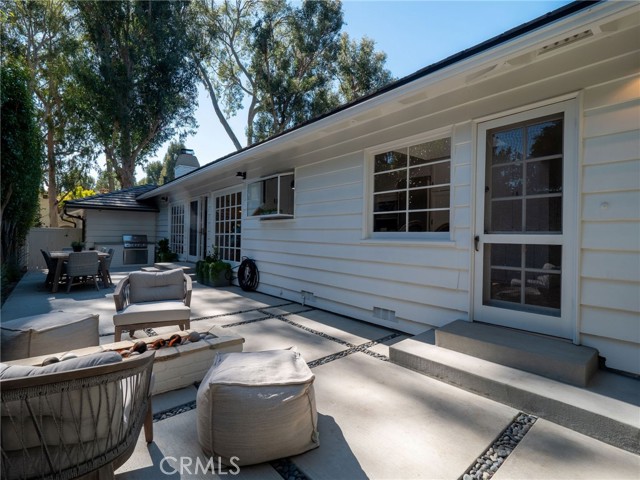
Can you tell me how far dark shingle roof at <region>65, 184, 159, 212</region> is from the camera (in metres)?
10.2

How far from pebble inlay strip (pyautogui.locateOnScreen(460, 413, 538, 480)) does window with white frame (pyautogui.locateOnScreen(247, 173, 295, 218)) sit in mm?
4356

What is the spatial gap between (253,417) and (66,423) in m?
0.76

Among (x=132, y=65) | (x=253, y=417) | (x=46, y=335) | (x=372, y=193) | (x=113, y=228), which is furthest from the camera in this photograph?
(x=132, y=65)

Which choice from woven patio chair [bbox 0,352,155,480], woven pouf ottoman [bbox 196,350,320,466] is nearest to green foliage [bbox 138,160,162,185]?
woven pouf ottoman [bbox 196,350,320,466]

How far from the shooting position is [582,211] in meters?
2.53

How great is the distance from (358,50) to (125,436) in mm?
19157

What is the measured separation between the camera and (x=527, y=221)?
291cm

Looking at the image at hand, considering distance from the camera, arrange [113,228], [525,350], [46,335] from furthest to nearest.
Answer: [113,228]
[525,350]
[46,335]

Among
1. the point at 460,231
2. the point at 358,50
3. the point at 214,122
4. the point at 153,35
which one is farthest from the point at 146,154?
the point at 460,231

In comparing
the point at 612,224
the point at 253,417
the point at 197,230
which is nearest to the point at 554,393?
the point at 612,224

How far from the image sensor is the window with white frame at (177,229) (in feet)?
34.0

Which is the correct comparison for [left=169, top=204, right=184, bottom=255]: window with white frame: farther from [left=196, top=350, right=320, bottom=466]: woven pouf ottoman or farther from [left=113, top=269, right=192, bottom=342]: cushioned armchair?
[left=196, top=350, right=320, bottom=466]: woven pouf ottoman

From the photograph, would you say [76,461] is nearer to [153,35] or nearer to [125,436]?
[125,436]

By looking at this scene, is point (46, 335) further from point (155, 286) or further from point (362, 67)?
point (362, 67)
